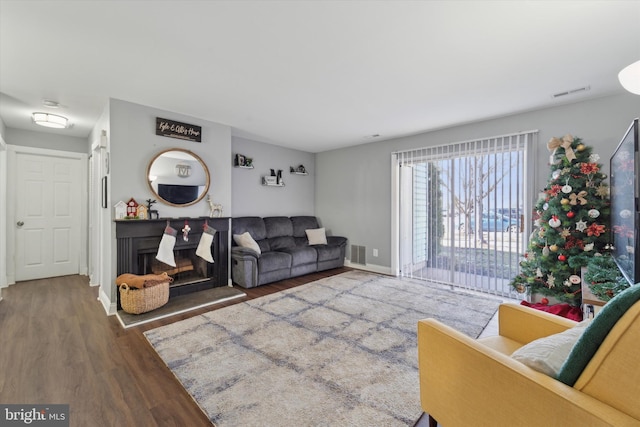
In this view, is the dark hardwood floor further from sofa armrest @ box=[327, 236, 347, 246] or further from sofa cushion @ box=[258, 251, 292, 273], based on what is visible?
sofa armrest @ box=[327, 236, 347, 246]

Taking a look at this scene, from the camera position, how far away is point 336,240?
211 inches

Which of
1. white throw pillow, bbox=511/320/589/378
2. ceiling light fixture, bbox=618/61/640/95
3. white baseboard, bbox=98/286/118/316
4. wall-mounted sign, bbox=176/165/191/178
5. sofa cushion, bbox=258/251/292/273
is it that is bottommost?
white baseboard, bbox=98/286/118/316

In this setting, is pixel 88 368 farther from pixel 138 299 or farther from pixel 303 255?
pixel 303 255

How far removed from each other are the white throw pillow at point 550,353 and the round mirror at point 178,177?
374 cm

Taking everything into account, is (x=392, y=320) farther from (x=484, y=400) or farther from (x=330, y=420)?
(x=484, y=400)

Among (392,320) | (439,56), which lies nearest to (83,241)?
(392,320)

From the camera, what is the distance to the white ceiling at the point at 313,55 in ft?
5.58

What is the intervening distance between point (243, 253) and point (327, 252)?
162 centimetres

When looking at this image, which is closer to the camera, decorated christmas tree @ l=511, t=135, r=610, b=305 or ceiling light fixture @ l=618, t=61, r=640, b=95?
ceiling light fixture @ l=618, t=61, r=640, b=95

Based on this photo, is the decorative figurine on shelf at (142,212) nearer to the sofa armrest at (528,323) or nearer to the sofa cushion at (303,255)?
the sofa cushion at (303,255)

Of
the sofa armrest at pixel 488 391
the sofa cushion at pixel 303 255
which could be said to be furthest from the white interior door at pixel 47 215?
the sofa armrest at pixel 488 391

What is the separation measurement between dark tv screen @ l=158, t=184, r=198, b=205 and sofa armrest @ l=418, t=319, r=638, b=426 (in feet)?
11.0

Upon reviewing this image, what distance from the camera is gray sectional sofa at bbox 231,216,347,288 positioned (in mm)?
4027

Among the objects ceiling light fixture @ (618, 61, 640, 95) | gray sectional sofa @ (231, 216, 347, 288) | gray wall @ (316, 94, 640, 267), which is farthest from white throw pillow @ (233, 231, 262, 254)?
ceiling light fixture @ (618, 61, 640, 95)
